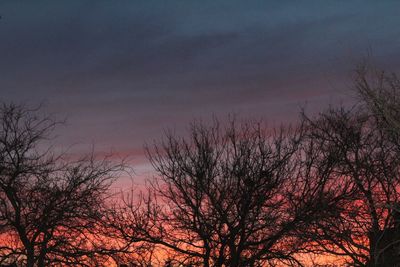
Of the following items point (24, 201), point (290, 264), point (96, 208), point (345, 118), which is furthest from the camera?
point (345, 118)

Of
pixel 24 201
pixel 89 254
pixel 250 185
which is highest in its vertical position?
pixel 250 185

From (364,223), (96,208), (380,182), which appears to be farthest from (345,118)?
(96,208)

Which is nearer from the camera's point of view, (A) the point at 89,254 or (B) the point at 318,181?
(A) the point at 89,254

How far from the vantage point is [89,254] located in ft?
86.8

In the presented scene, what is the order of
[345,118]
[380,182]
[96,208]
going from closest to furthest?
[96,208] → [380,182] → [345,118]

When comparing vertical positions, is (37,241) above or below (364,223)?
below

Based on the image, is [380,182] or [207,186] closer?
[207,186]

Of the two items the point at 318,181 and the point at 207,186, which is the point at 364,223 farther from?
the point at 207,186

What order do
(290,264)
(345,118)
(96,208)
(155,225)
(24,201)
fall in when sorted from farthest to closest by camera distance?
1. (345,118)
2. (155,225)
3. (290,264)
4. (96,208)
5. (24,201)

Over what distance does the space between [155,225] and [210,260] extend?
11.0 feet

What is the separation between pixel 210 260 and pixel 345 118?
1315 cm

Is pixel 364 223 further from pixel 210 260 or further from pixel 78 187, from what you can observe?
pixel 78 187

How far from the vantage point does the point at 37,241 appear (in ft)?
87.9

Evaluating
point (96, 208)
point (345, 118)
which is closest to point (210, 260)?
point (96, 208)
